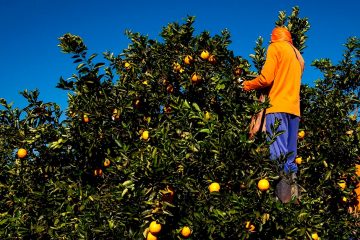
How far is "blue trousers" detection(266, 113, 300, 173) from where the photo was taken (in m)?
3.26

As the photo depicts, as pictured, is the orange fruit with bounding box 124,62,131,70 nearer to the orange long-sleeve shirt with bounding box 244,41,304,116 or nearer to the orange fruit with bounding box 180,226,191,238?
the orange long-sleeve shirt with bounding box 244,41,304,116

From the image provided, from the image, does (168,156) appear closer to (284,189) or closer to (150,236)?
(150,236)

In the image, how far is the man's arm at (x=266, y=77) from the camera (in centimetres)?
348

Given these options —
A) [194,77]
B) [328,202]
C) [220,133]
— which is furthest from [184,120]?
[328,202]

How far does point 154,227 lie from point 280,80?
187 centimetres

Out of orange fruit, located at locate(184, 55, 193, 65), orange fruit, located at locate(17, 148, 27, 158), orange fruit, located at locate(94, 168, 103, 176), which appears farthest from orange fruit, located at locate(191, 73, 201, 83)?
orange fruit, located at locate(17, 148, 27, 158)

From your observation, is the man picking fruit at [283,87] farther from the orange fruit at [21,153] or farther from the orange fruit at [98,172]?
the orange fruit at [21,153]

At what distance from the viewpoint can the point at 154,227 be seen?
2.74 metres

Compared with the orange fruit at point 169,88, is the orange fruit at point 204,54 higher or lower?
higher

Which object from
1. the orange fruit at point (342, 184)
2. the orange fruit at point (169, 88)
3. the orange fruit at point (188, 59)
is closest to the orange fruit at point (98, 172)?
the orange fruit at point (169, 88)

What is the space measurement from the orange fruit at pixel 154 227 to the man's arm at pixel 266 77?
61.7 inches

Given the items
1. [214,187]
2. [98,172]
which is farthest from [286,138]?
[98,172]

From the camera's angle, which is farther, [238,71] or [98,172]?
[238,71]

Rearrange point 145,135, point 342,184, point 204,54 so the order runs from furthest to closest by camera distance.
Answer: point 342,184, point 204,54, point 145,135
